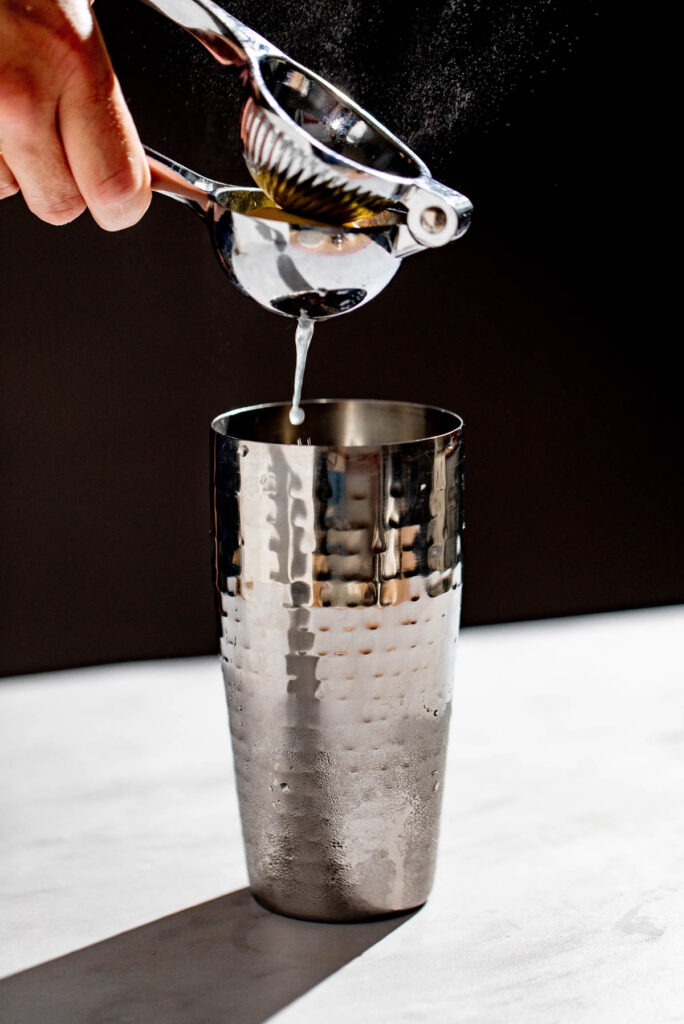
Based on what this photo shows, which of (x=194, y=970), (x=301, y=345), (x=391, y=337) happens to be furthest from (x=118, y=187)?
(x=391, y=337)

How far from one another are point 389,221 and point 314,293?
53 millimetres

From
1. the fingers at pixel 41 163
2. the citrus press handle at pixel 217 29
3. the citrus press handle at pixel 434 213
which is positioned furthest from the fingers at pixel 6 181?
the citrus press handle at pixel 434 213

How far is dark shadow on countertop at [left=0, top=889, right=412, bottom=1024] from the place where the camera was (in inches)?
24.8

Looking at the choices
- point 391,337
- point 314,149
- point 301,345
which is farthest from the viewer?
point 391,337

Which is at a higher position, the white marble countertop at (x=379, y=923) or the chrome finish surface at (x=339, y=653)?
the chrome finish surface at (x=339, y=653)

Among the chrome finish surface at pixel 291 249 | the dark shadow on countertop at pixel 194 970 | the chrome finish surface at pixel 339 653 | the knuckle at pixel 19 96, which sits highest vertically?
the knuckle at pixel 19 96

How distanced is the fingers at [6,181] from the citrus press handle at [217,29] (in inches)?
4.5

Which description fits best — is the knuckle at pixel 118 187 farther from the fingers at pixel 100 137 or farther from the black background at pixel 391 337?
the black background at pixel 391 337

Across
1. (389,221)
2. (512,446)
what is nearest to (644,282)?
(512,446)

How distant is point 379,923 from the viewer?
0.72 m

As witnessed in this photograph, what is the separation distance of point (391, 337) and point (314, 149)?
0.53 m

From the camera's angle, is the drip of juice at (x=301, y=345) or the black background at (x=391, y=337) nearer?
the drip of juice at (x=301, y=345)

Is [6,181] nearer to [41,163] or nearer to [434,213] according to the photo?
[41,163]

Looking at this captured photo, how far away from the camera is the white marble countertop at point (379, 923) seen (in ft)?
2.11
